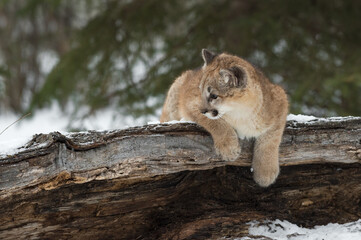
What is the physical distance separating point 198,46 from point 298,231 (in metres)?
4.57

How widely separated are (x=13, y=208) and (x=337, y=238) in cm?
251

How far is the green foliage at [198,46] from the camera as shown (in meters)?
7.46

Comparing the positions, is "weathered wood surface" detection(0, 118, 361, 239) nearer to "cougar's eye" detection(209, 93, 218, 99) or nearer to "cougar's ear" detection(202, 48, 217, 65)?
"cougar's eye" detection(209, 93, 218, 99)

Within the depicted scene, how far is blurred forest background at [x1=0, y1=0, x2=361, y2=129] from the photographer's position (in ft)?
24.5

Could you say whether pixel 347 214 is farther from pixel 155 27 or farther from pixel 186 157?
pixel 155 27

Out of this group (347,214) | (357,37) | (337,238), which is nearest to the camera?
(337,238)

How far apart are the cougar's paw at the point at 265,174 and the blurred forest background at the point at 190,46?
3351mm

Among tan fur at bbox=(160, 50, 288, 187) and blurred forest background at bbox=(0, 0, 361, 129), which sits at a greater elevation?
blurred forest background at bbox=(0, 0, 361, 129)

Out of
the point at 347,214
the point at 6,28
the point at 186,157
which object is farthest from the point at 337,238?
the point at 6,28

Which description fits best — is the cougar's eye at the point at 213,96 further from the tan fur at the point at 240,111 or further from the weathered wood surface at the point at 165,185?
the weathered wood surface at the point at 165,185

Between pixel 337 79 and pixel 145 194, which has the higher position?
pixel 337 79

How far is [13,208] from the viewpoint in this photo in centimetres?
336

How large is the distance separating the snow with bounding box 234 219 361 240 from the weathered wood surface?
0.10 m

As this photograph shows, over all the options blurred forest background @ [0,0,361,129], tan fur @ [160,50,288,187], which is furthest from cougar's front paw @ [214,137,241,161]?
blurred forest background @ [0,0,361,129]
